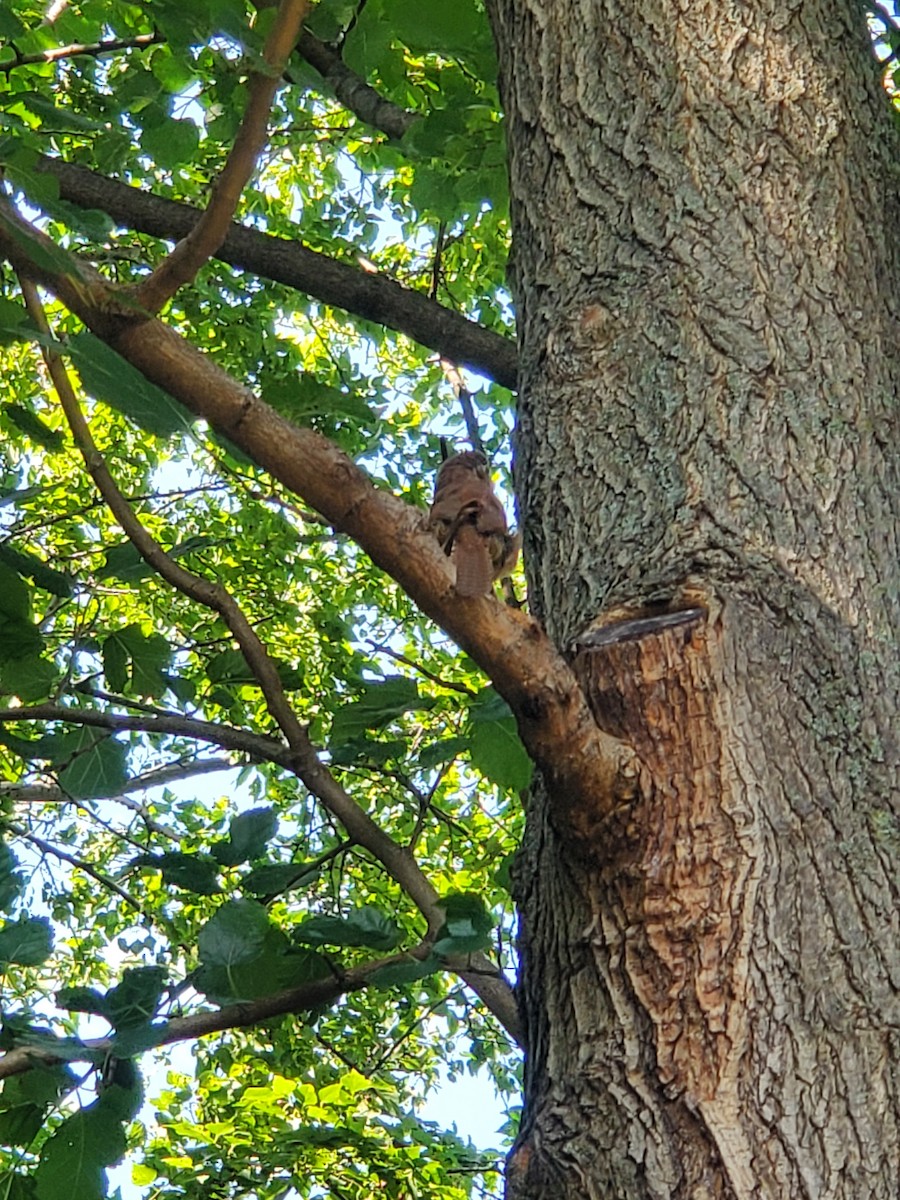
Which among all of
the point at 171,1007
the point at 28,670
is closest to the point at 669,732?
A: the point at 171,1007

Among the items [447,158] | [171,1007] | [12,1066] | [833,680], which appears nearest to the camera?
[833,680]

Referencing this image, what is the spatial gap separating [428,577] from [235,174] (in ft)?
1.76

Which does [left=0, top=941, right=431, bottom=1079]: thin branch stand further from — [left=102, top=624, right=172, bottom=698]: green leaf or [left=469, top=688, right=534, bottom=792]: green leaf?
[left=102, top=624, right=172, bottom=698]: green leaf

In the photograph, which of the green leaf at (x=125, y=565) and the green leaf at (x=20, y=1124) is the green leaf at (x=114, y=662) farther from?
the green leaf at (x=20, y=1124)

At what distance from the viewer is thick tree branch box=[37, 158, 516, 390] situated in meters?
2.87

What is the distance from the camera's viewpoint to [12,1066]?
1721 mm

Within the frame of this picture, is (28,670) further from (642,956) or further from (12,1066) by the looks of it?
(642,956)

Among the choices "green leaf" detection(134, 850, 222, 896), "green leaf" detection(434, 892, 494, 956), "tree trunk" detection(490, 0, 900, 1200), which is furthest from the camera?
"green leaf" detection(134, 850, 222, 896)

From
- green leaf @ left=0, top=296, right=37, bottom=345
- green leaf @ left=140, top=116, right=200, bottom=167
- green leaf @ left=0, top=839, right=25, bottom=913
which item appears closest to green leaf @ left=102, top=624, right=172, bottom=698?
green leaf @ left=0, top=839, right=25, bottom=913

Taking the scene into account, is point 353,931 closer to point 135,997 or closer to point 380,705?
point 135,997

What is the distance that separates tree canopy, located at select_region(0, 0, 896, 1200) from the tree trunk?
21 cm

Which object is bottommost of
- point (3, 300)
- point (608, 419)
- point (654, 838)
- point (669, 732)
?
point (654, 838)

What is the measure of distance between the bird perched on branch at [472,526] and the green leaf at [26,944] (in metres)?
0.81

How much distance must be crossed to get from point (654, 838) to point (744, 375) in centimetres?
68
